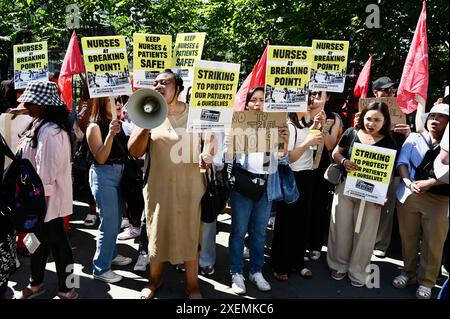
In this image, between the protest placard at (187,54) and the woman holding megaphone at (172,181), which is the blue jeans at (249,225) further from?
the protest placard at (187,54)

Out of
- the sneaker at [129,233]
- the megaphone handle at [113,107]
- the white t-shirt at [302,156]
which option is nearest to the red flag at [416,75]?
the white t-shirt at [302,156]

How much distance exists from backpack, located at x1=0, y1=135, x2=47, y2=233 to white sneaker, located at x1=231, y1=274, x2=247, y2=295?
1.90m

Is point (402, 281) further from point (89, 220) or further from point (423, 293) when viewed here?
point (89, 220)

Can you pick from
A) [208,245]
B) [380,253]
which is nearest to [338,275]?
[380,253]

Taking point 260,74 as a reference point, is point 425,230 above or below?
below

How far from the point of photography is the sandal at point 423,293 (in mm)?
3977

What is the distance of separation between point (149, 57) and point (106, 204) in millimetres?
1660

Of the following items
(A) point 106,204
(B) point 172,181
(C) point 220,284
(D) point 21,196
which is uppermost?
(B) point 172,181

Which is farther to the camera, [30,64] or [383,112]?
[30,64]

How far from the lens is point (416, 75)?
14.1 ft

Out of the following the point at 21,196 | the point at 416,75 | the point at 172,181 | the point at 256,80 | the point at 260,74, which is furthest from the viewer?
the point at 256,80

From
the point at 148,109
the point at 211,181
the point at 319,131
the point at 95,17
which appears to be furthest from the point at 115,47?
the point at 95,17

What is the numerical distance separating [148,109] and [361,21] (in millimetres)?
6812
